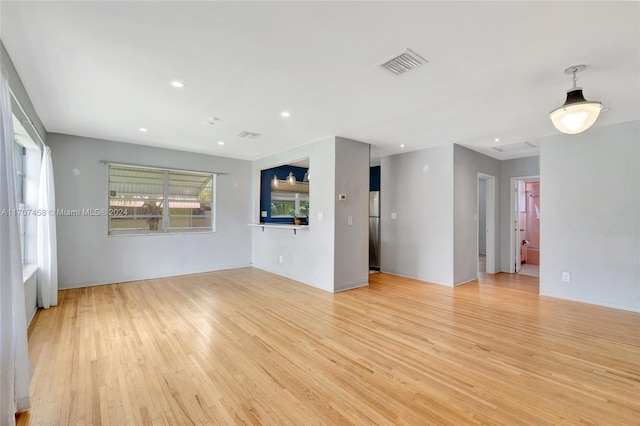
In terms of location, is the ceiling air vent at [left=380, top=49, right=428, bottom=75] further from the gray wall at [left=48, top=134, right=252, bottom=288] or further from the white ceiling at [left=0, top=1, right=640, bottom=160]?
the gray wall at [left=48, top=134, right=252, bottom=288]

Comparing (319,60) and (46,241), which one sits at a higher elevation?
(319,60)

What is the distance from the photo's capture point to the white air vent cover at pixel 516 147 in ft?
16.7

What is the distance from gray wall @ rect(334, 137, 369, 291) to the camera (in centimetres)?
482

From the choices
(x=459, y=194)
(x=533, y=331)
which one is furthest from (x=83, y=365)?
(x=459, y=194)

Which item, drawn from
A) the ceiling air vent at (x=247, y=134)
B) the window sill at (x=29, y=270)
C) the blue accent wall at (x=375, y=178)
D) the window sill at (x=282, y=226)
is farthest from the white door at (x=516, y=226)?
the window sill at (x=29, y=270)

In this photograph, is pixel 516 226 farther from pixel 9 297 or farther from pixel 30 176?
pixel 30 176

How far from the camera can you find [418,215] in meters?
5.70

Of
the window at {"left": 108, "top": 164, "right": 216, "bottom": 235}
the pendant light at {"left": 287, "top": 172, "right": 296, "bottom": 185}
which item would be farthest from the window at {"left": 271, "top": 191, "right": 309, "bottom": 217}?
the window at {"left": 108, "top": 164, "right": 216, "bottom": 235}

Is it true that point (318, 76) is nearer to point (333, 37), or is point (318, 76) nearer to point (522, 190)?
point (333, 37)

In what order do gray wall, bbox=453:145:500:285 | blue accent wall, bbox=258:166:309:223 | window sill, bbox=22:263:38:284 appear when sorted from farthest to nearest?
1. blue accent wall, bbox=258:166:309:223
2. gray wall, bbox=453:145:500:285
3. window sill, bbox=22:263:38:284

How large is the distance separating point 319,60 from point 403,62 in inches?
27.9

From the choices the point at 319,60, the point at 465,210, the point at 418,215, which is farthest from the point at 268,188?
the point at 319,60

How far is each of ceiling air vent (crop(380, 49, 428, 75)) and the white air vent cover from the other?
3.78 meters

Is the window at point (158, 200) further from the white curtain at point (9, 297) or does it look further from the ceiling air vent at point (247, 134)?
the white curtain at point (9, 297)
